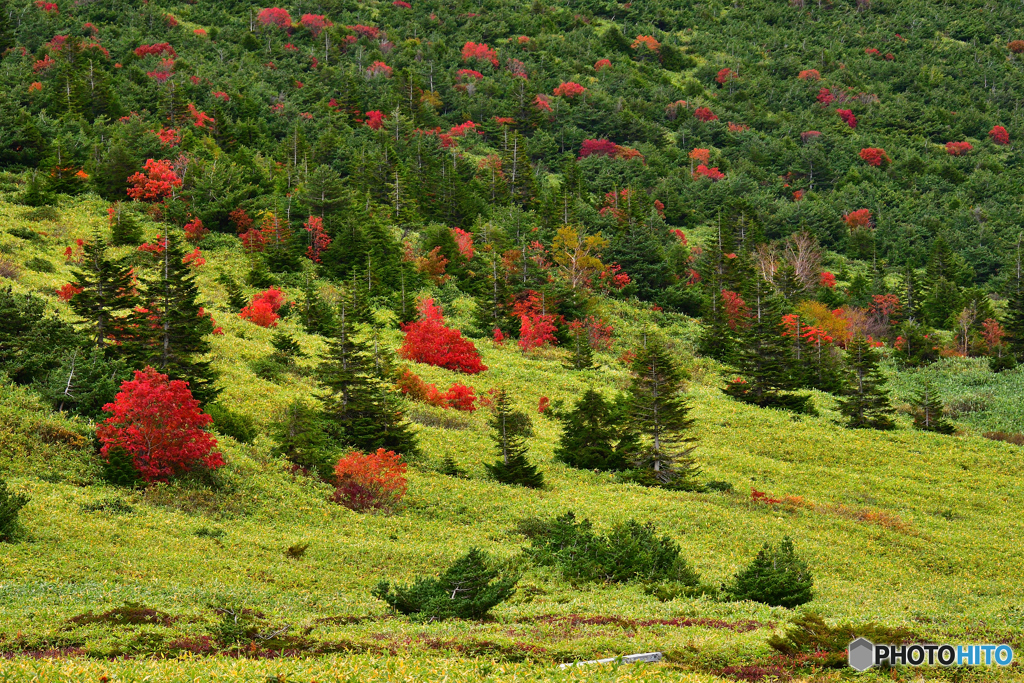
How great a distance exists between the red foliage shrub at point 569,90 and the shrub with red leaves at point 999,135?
245 feet

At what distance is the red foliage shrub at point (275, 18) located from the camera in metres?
137

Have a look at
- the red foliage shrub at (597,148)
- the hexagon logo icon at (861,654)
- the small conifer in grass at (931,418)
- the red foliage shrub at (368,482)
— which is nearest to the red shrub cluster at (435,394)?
the red foliage shrub at (368,482)

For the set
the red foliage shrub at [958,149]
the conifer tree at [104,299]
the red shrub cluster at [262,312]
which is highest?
the red foliage shrub at [958,149]

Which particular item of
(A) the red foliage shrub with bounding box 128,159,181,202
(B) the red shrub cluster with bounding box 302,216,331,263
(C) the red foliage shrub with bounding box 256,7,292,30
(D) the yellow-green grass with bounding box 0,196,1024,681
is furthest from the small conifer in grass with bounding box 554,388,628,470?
(C) the red foliage shrub with bounding box 256,7,292,30

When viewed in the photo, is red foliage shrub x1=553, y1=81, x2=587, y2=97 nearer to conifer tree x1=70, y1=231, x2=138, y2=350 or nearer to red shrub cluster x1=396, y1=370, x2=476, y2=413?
red shrub cluster x1=396, y1=370, x2=476, y2=413

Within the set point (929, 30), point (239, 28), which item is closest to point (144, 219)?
point (239, 28)

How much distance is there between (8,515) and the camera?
70.9ft

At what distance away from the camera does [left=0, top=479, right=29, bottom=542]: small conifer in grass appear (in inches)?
847

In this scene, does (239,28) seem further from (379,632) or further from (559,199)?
(379,632)

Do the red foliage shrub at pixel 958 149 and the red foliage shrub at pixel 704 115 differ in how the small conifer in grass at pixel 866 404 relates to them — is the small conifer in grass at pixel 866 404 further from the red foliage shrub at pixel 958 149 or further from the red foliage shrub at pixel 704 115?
the red foliage shrub at pixel 958 149

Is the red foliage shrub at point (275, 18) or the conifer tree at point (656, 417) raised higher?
the red foliage shrub at point (275, 18)

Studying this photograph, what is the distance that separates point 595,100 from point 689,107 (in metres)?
20.7

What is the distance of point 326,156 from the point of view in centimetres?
9500

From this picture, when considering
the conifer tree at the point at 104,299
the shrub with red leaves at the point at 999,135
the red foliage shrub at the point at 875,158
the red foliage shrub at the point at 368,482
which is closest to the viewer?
the red foliage shrub at the point at 368,482
